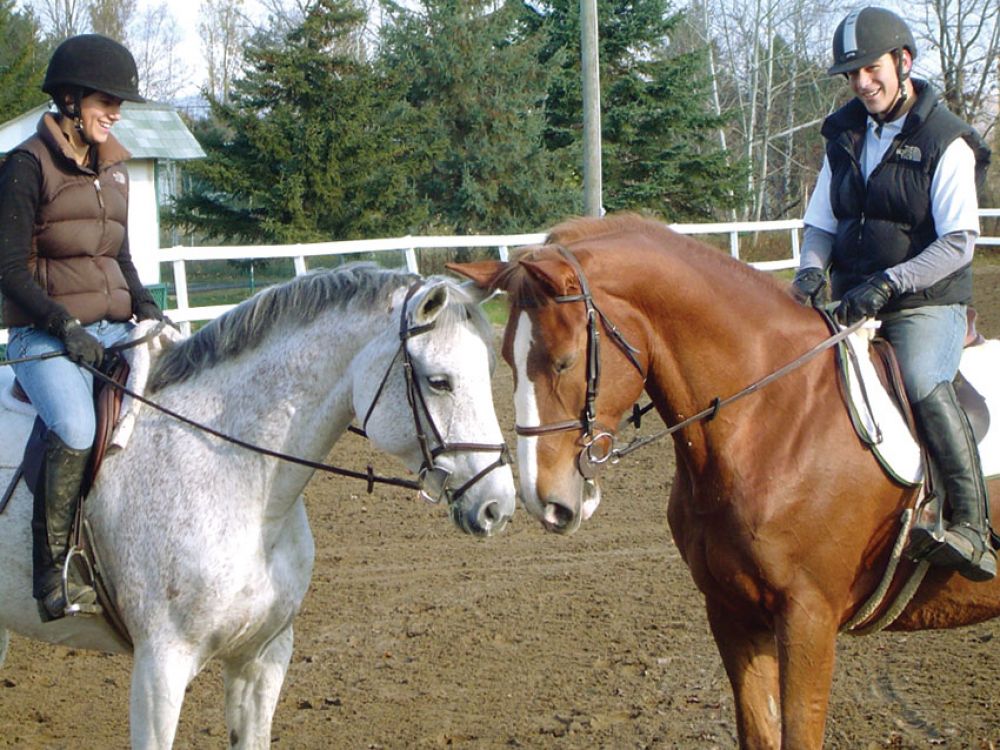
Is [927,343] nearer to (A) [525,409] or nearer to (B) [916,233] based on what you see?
(B) [916,233]

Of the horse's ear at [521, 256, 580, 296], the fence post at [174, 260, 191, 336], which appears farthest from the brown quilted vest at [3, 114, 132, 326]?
A: the fence post at [174, 260, 191, 336]

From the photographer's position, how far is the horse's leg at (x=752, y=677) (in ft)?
13.0

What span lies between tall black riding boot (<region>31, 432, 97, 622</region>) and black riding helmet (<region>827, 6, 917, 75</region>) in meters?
3.07

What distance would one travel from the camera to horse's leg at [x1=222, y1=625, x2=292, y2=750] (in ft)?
13.2

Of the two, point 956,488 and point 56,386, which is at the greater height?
point 56,386

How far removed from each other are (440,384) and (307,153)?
19334 mm

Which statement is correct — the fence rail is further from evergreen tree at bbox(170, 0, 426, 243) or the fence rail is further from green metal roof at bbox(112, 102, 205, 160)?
green metal roof at bbox(112, 102, 205, 160)

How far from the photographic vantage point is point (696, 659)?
562 centimetres

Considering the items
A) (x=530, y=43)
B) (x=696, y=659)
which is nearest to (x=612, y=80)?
(x=530, y=43)

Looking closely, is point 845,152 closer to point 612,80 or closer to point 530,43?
point 530,43

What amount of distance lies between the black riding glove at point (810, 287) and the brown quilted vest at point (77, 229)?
2.66 metres

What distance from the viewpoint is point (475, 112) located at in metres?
25.1

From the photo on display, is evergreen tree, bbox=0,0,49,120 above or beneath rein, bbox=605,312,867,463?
above

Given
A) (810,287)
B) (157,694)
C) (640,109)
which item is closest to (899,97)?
(810,287)
